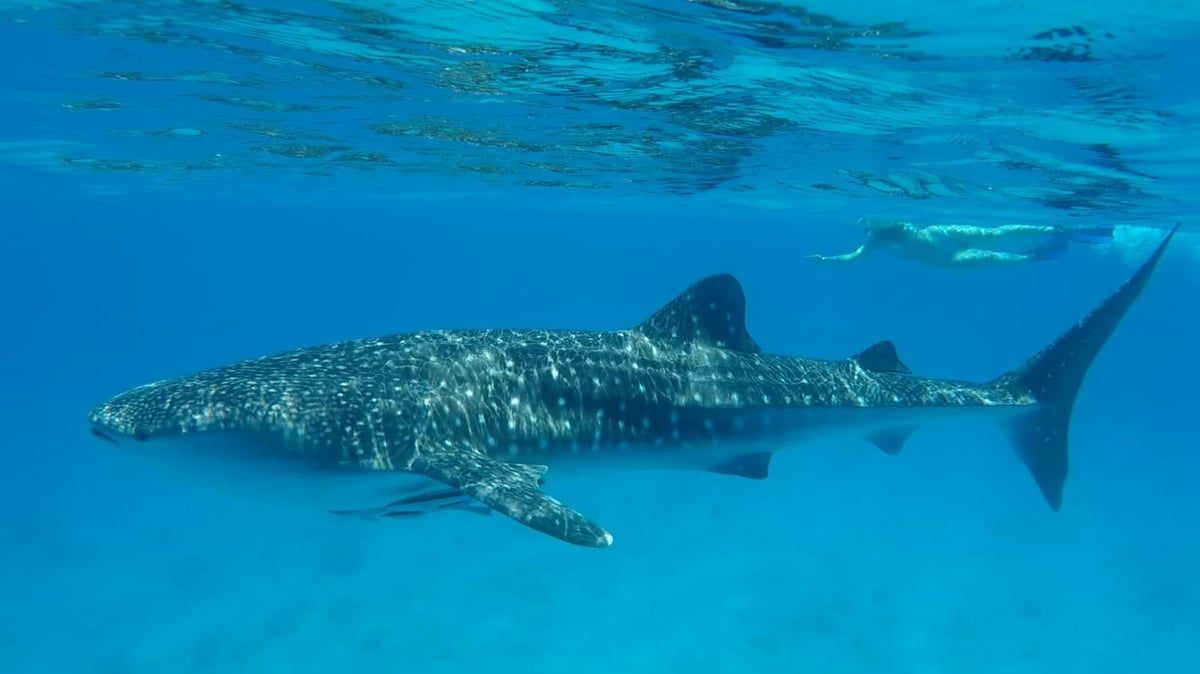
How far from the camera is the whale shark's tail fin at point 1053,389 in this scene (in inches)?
448

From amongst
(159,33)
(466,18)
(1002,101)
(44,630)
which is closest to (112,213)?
(44,630)

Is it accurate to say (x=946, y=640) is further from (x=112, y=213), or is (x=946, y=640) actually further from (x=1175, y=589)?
(x=112, y=213)

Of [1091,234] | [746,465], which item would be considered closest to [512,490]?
[746,465]

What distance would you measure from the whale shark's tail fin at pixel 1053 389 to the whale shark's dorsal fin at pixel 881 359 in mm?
1437

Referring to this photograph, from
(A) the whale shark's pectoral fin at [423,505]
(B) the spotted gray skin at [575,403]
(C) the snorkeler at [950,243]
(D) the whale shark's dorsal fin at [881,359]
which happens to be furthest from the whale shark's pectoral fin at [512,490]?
(C) the snorkeler at [950,243]

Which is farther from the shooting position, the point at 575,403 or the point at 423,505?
the point at 575,403

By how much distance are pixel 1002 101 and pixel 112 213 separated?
6420 centimetres

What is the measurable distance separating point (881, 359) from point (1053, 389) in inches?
99.2

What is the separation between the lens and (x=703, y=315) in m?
10.4

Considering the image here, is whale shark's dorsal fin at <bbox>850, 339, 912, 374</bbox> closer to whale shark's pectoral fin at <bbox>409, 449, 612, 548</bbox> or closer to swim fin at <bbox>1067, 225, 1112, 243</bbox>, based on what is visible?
whale shark's pectoral fin at <bbox>409, 449, 612, 548</bbox>

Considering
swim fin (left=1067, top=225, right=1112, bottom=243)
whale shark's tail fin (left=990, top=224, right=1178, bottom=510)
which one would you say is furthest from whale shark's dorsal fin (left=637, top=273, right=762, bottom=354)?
swim fin (left=1067, top=225, right=1112, bottom=243)

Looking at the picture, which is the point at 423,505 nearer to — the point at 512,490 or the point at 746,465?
the point at 512,490

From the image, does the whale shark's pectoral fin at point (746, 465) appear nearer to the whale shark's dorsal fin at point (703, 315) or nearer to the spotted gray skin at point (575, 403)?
the spotted gray skin at point (575, 403)

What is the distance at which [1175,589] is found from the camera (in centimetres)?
2308
